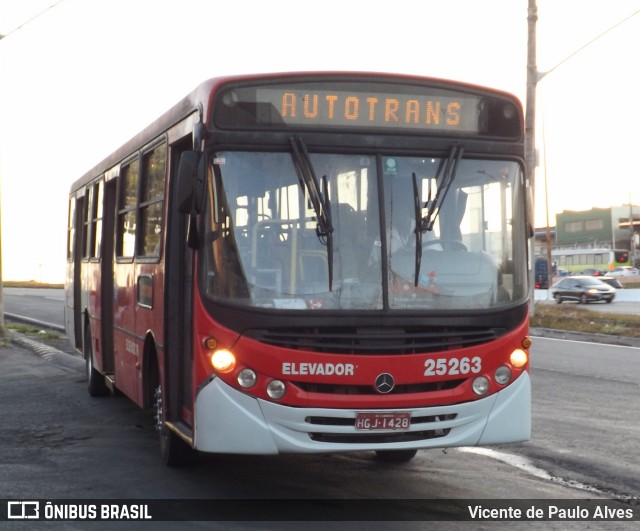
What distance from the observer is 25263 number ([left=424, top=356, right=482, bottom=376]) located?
22.8ft

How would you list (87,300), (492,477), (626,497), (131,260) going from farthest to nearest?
1. (87,300)
2. (131,260)
3. (492,477)
4. (626,497)

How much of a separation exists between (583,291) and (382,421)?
154 feet

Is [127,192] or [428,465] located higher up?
[127,192]

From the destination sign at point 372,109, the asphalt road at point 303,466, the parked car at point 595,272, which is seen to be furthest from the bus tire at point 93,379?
the parked car at point 595,272

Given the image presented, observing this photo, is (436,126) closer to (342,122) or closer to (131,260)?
(342,122)

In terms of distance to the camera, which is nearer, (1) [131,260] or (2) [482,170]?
(2) [482,170]

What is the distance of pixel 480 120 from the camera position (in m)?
7.52

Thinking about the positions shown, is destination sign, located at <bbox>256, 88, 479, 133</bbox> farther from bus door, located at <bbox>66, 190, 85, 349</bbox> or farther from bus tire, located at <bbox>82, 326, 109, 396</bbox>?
bus door, located at <bbox>66, 190, 85, 349</bbox>

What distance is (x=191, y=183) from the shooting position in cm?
690

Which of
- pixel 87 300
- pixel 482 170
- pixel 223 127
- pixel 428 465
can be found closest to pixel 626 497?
pixel 428 465

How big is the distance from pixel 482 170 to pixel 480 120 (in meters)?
0.37

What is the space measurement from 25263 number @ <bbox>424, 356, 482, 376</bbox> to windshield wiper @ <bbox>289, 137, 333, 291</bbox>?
0.82 metres

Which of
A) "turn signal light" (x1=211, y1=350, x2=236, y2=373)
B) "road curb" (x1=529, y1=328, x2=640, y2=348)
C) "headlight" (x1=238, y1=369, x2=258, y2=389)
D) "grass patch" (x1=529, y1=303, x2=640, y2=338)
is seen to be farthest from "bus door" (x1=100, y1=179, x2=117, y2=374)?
"grass patch" (x1=529, y1=303, x2=640, y2=338)

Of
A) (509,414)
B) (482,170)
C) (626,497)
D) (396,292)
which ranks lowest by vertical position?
(626,497)
